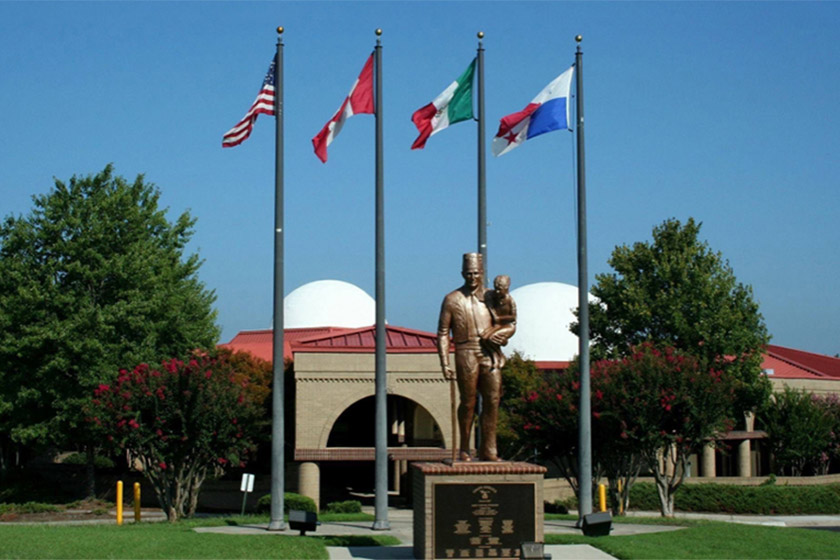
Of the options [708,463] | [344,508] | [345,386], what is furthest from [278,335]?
[708,463]

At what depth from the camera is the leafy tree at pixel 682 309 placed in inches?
1564

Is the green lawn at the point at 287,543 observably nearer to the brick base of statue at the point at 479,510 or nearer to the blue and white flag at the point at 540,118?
the brick base of statue at the point at 479,510

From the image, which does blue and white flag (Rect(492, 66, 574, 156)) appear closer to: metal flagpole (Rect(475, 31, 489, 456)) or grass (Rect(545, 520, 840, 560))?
metal flagpole (Rect(475, 31, 489, 456))

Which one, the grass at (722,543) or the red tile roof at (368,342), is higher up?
the red tile roof at (368,342)

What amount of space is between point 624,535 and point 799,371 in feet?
126

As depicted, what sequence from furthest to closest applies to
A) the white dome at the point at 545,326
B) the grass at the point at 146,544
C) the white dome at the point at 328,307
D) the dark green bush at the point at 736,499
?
the white dome at the point at 328,307
the white dome at the point at 545,326
the dark green bush at the point at 736,499
the grass at the point at 146,544

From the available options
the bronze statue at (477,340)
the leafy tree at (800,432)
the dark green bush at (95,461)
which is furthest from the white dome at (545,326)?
the bronze statue at (477,340)

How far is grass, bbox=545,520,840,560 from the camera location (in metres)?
16.0

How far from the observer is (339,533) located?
19.7m

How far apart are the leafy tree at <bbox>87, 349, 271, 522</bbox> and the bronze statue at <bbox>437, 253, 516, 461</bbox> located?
35.6 ft

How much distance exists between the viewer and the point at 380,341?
20812 millimetres

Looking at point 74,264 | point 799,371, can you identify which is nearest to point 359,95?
point 74,264

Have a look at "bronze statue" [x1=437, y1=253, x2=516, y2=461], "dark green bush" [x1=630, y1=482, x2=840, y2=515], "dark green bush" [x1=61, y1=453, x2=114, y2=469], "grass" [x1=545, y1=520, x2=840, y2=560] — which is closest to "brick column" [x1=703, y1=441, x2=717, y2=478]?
"dark green bush" [x1=630, y1=482, x2=840, y2=515]

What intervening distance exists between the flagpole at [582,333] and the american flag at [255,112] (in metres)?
6.37
